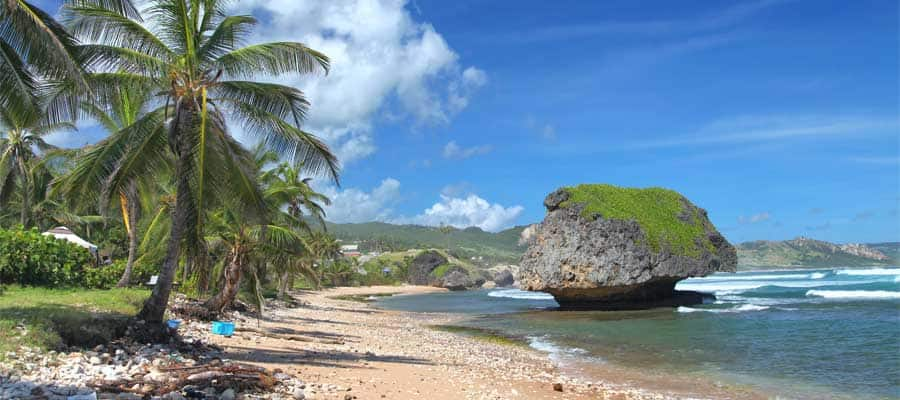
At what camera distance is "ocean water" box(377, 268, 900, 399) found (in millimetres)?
13516

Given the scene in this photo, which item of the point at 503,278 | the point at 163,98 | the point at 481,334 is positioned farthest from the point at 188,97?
the point at 503,278

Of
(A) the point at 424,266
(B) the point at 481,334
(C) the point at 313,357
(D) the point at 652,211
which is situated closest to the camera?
(C) the point at 313,357

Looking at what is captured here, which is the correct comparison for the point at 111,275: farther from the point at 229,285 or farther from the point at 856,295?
the point at 856,295

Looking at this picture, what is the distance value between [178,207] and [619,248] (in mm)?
25936

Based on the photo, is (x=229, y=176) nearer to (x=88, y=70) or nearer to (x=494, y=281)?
(x=88, y=70)

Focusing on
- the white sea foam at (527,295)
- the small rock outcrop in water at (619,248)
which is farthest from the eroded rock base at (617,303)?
the white sea foam at (527,295)

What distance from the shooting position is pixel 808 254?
16950cm

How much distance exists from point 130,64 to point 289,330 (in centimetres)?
1118

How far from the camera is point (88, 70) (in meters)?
10.6

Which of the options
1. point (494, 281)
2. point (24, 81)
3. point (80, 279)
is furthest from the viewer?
point (494, 281)

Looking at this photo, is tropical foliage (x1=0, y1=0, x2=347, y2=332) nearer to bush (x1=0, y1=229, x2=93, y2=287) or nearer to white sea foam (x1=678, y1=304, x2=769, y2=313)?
bush (x1=0, y1=229, x2=93, y2=287)

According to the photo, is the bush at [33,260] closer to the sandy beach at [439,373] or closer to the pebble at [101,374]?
the sandy beach at [439,373]

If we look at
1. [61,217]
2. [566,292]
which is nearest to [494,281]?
[566,292]

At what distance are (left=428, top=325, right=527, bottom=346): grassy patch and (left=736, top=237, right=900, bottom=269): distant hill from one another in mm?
144439
